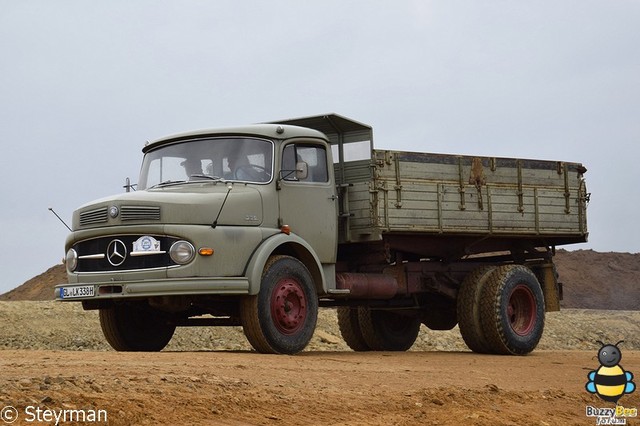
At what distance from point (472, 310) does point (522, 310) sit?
1078 millimetres

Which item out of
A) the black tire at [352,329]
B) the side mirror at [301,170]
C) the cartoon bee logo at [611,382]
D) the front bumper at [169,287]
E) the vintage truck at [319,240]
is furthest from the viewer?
the black tire at [352,329]

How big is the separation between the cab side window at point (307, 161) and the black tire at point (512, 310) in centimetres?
342

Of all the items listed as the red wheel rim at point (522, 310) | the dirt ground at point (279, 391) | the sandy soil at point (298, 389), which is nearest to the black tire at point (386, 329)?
the red wheel rim at point (522, 310)

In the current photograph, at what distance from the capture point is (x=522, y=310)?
1586 centimetres

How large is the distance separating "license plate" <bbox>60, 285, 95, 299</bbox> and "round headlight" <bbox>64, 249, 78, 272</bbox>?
0.29 meters

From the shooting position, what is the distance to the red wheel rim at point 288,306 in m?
12.0

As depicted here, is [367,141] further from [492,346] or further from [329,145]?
[492,346]

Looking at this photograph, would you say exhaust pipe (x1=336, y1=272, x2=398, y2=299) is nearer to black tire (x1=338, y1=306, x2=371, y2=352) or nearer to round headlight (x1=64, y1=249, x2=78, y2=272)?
black tire (x1=338, y1=306, x2=371, y2=352)

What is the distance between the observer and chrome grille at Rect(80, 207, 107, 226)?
11734 millimetres

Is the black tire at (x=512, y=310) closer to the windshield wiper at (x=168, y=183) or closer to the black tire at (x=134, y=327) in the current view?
the black tire at (x=134, y=327)

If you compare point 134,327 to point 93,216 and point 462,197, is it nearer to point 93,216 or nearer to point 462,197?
Result: point 93,216

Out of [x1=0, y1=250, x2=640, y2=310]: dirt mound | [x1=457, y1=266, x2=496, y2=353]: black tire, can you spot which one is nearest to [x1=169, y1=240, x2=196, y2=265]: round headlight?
[x1=457, y1=266, x2=496, y2=353]: black tire

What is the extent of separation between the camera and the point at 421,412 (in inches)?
324

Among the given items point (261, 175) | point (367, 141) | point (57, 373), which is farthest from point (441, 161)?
point (57, 373)
